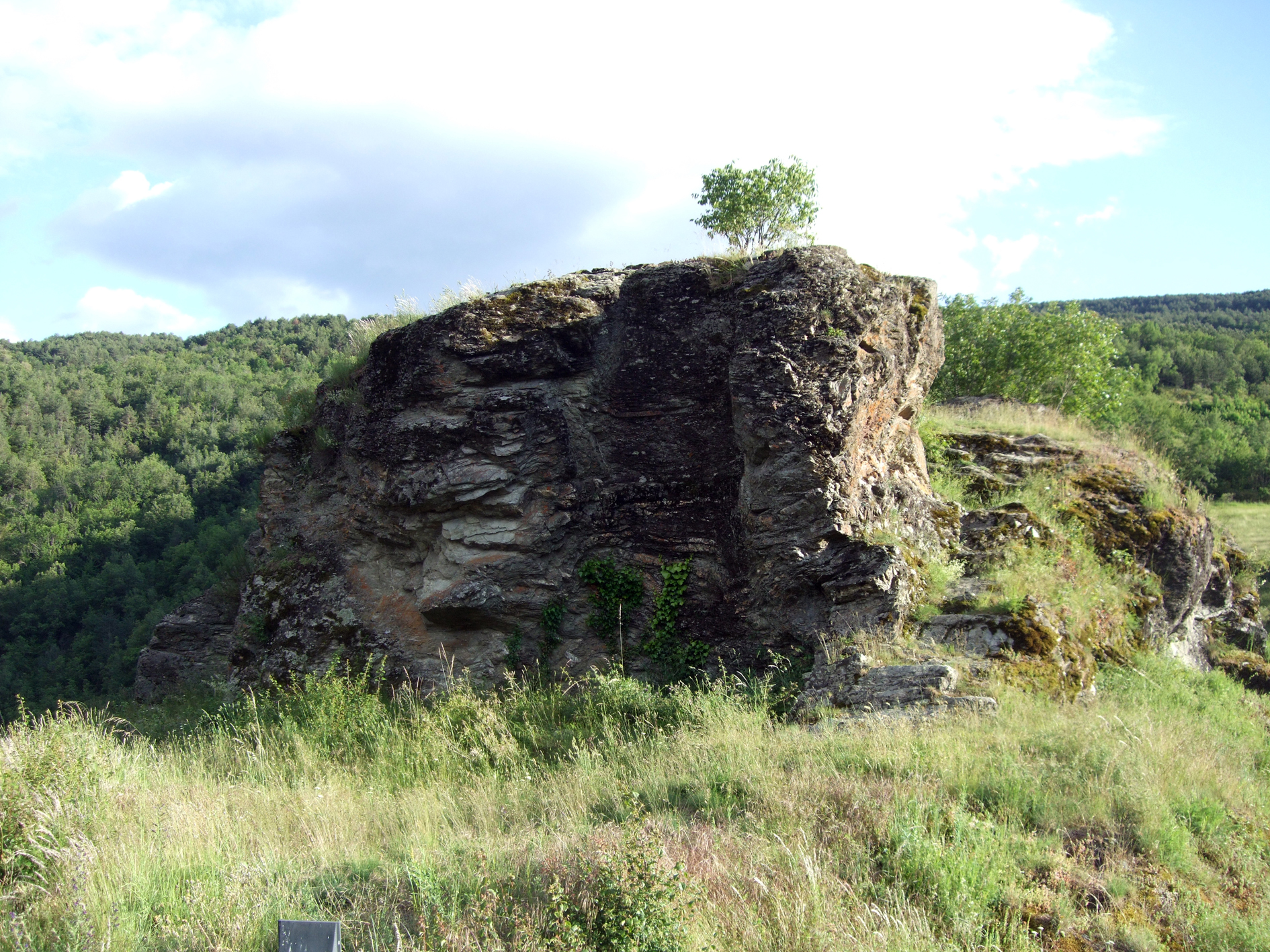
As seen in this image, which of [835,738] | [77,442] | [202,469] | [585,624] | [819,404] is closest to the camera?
[835,738]

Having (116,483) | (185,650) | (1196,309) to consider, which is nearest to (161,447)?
(116,483)

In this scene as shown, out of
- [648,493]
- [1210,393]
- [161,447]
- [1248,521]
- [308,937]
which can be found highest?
[161,447]

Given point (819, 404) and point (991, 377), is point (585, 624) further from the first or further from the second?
point (991, 377)

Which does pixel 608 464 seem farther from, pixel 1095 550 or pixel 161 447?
pixel 161 447

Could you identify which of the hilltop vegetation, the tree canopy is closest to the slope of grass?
the hilltop vegetation

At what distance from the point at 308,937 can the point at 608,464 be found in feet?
23.7

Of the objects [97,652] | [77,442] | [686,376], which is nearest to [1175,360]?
[686,376]

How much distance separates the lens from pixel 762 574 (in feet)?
27.9

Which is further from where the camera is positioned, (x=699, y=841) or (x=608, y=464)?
(x=608, y=464)

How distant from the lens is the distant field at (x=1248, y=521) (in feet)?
76.9

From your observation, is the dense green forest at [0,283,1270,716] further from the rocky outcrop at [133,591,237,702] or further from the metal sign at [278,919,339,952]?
the metal sign at [278,919,339,952]

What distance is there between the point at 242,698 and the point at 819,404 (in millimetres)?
8676

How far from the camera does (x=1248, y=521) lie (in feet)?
94.5

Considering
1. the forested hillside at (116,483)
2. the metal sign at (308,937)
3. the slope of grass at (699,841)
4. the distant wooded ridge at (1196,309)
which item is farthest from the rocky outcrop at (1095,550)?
the distant wooded ridge at (1196,309)
